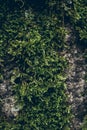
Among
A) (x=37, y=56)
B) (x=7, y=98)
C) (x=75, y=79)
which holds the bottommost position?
(x=7, y=98)

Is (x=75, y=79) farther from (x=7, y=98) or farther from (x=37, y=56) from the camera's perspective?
(x=7, y=98)

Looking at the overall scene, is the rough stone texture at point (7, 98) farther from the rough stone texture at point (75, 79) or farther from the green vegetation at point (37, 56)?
the rough stone texture at point (75, 79)

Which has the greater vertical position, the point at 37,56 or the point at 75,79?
the point at 37,56

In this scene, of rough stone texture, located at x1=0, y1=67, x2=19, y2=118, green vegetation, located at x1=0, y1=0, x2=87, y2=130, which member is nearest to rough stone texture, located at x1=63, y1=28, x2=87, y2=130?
green vegetation, located at x1=0, y1=0, x2=87, y2=130

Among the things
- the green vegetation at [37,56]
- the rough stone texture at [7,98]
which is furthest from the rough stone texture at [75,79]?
the rough stone texture at [7,98]

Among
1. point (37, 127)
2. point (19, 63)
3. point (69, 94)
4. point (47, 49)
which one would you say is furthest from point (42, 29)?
point (37, 127)

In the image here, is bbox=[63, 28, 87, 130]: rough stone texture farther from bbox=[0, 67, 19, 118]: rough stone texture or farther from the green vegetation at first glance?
Answer: bbox=[0, 67, 19, 118]: rough stone texture

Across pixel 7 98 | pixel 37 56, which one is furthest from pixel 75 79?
pixel 7 98

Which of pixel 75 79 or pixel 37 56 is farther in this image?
pixel 75 79

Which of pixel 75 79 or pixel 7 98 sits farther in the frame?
pixel 75 79
